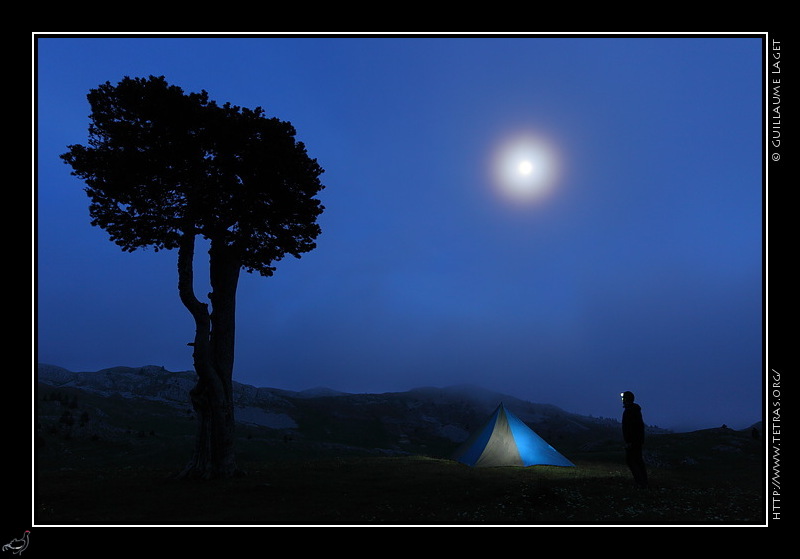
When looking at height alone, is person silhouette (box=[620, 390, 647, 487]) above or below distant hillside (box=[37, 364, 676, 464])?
above

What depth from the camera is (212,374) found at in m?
17.9

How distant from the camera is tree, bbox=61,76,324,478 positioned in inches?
692

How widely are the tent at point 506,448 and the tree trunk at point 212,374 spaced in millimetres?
9619

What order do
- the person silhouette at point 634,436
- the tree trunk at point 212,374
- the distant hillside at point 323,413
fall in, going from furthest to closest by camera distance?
the distant hillside at point 323,413
the tree trunk at point 212,374
the person silhouette at point 634,436

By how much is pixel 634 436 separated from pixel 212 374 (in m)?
14.1

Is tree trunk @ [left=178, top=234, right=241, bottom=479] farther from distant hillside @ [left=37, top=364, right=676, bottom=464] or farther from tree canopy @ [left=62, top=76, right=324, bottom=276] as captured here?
distant hillside @ [left=37, top=364, right=676, bottom=464]

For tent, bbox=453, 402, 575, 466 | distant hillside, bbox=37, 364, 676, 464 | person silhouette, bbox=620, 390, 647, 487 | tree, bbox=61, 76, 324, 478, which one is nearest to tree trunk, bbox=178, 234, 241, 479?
tree, bbox=61, 76, 324, 478

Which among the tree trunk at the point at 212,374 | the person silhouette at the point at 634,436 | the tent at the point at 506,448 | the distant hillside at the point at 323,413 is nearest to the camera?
the person silhouette at the point at 634,436

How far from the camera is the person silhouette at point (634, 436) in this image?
14234mm

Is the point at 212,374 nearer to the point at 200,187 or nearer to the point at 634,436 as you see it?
the point at 200,187

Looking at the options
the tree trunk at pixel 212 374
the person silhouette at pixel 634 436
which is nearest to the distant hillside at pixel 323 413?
the tree trunk at pixel 212 374

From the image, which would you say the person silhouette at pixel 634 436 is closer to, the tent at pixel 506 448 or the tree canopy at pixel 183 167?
the tent at pixel 506 448

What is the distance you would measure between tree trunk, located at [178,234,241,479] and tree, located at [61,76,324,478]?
0.04 meters
